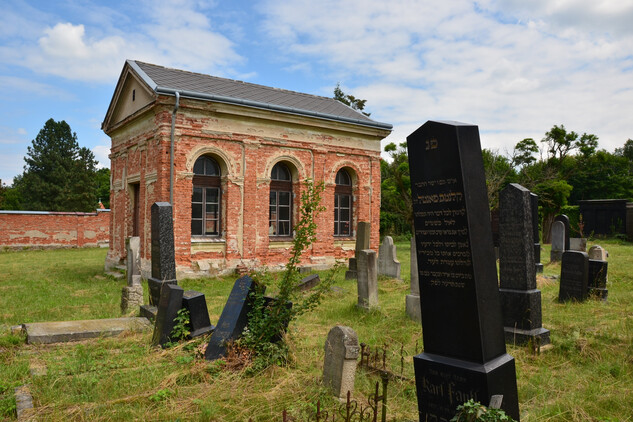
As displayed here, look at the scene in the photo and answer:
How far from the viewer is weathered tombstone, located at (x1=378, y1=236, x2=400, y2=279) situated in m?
12.6

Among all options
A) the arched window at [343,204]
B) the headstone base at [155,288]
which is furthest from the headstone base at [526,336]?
the arched window at [343,204]

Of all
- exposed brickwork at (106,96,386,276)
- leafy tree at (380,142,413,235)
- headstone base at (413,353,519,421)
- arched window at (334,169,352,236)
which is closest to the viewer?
headstone base at (413,353,519,421)

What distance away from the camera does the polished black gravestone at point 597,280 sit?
887 cm

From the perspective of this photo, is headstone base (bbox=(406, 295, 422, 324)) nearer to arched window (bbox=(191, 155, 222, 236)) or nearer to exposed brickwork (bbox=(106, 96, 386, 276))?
exposed brickwork (bbox=(106, 96, 386, 276))

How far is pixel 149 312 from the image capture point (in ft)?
25.4

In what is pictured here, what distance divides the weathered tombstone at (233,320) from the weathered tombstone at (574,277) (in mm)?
6408

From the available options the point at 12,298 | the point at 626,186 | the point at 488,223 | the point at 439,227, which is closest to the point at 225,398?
the point at 439,227

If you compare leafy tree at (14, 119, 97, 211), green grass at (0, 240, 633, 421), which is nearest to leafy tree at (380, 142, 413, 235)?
green grass at (0, 240, 633, 421)

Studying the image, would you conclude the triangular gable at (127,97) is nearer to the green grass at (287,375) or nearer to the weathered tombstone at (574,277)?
the green grass at (287,375)

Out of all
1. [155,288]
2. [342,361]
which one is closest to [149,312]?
[155,288]

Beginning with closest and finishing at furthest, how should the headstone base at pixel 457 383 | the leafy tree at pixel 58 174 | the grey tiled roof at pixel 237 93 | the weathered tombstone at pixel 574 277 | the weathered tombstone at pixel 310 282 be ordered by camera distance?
the headstone base at pixel 457 383
the weathered tombstone at pixel 574 277
the weathered tombstone at pixel 310 282
the grey tiled roof at pixel 237 93
the leafy tree at pixel 58 174

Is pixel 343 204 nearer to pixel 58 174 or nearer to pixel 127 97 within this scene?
pixel 127 97

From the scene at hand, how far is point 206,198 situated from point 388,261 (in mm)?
5654

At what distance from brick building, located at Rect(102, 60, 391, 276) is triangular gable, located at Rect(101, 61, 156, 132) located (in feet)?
0.14
